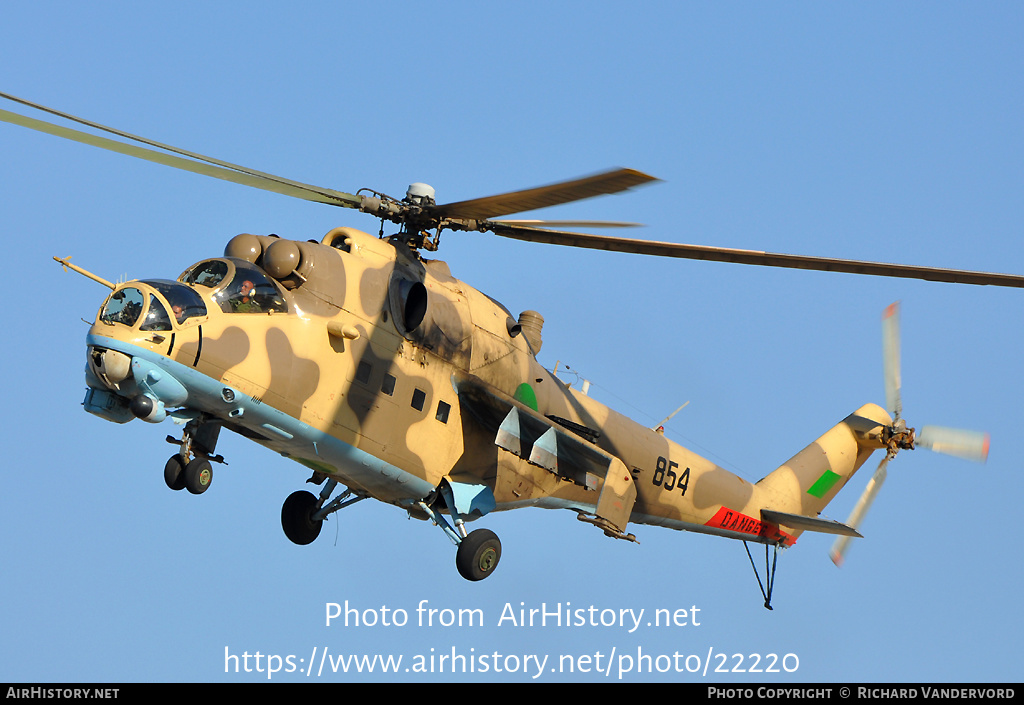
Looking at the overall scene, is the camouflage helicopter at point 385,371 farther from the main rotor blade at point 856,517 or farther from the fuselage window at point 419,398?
the main rotor blade at point 856,517

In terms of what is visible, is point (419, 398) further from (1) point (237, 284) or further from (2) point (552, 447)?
(1) point (237, 284)

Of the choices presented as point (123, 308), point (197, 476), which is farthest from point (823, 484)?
point (123, 308)

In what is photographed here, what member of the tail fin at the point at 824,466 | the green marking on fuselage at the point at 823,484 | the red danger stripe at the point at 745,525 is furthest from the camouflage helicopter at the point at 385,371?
the green marking on fuselage at the point at 823,484

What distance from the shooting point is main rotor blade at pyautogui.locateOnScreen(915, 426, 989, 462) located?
2111 cm

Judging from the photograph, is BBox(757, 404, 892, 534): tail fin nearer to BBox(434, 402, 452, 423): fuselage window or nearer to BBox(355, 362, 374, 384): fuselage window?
BBox(434, 402, 452, 423): fuselage window

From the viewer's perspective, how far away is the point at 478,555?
56.7ft

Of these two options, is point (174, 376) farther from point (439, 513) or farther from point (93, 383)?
point (439, 513)

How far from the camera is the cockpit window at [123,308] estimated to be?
13953mm

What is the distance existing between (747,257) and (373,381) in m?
5.44

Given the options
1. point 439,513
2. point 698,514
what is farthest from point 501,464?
point 698,514

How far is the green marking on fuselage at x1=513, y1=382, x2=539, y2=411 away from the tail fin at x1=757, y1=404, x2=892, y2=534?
279 inches

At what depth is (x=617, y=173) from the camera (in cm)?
1192

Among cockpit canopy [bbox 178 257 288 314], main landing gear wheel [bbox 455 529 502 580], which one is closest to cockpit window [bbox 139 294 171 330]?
cockpit canopy [bbox 178 257 288 314]
